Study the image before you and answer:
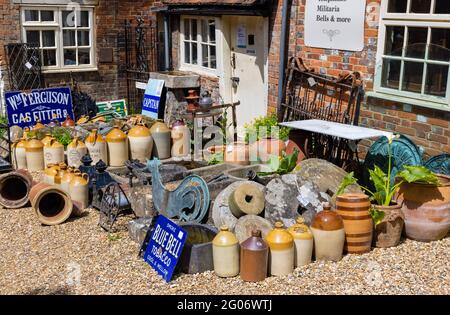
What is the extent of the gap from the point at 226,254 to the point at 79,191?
2.82m

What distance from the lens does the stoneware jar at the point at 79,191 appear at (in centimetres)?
725

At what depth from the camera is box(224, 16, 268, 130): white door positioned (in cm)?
978


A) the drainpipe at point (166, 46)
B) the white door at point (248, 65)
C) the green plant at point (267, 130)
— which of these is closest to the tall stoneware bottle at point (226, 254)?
the green plant at point (267, 130)

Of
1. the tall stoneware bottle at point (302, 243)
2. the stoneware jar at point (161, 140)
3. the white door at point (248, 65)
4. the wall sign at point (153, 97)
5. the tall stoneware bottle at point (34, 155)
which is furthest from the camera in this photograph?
the wall sign at point (153, 97)

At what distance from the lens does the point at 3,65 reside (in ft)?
37.9

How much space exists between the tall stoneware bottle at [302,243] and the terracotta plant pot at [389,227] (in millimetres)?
792

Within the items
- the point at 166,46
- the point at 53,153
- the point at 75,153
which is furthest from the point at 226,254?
the point at 166,46

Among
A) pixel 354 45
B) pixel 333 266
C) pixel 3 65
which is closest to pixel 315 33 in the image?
pixel 354 45

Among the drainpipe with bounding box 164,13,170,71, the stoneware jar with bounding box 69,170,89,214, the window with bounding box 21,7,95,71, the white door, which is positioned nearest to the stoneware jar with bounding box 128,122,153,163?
the stoneware jar with bounding box 69,170,89,214

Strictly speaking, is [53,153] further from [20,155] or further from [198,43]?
[198,43]

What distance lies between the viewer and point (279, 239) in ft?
17.1

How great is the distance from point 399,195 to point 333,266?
1176 mm

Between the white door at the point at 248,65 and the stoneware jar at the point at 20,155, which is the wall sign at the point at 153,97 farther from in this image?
the stoneware jar at the point at 20,155
